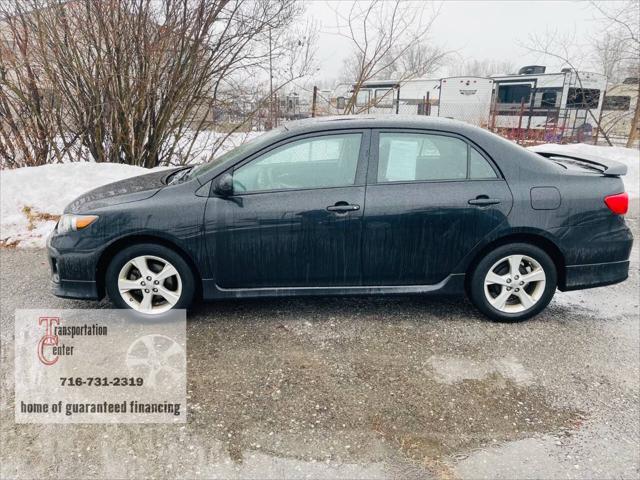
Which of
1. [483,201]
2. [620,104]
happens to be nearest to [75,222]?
[483,201]

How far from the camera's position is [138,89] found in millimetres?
8062

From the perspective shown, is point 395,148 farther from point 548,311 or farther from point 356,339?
point 548,311

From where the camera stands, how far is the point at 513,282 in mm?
3818

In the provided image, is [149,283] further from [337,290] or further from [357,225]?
[357,225]

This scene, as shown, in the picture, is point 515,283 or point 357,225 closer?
point 357,225

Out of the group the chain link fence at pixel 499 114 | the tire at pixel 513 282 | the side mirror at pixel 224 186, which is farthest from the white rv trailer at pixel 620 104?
the side mirror at pixel 224 186

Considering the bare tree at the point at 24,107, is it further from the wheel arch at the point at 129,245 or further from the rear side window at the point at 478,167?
A: the rear side window at the point at 478,167

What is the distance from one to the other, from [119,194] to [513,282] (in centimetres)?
330

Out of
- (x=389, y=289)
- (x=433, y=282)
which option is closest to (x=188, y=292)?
Result: (x=389, y=289)

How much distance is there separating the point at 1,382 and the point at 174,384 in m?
1.09

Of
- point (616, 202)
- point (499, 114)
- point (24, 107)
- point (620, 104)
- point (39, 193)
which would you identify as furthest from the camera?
point (499, 114)

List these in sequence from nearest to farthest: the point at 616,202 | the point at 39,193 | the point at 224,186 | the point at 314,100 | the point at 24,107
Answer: the point at 224,186 → the point at 616,202 → the point at 39,193 → the point at 24,107 → the point at 314,100

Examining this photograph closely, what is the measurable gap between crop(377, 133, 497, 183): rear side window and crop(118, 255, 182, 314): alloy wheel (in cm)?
186

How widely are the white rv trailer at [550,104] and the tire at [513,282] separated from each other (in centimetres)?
1433
